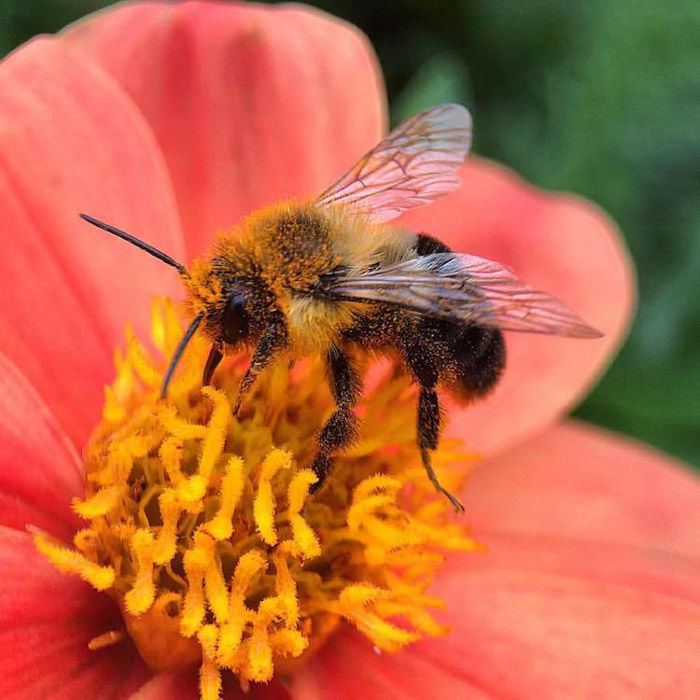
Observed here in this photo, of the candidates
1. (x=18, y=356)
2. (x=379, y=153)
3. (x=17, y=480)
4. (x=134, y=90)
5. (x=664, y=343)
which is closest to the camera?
(x=17, y=480)

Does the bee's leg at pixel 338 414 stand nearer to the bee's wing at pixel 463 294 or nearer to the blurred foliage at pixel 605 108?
the bee's wing at pixel 463 294

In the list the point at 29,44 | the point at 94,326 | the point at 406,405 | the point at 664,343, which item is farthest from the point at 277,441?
the point at 664,343

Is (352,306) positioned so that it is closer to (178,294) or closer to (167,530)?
(167,530)

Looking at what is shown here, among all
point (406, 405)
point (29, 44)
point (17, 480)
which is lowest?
point (406, 405)

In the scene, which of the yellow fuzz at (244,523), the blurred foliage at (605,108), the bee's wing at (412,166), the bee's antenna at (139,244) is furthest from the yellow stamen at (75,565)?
the blurred foliage at (605,108)

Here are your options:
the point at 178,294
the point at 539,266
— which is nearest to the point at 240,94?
the point at 178,294

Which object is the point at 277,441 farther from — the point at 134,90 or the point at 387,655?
the point at 134,90

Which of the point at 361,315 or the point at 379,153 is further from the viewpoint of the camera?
the point at 379,153
